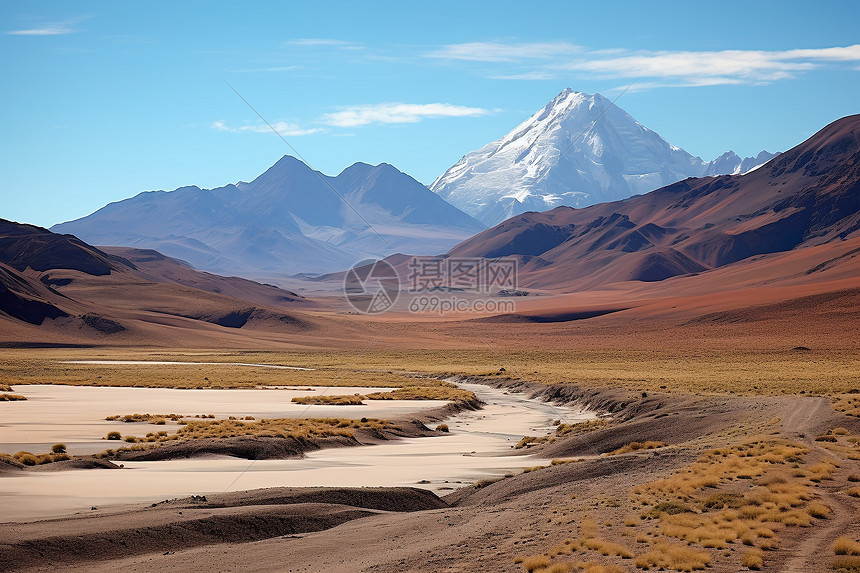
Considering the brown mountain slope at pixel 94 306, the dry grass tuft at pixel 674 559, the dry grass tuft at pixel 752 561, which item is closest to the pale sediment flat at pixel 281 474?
the dry grass tuft at pixel 674 559

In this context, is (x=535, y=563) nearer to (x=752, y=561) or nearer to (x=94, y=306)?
(x=752, y=561)

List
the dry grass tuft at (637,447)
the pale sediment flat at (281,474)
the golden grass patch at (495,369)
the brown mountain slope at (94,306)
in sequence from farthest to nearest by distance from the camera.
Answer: the brown mountain slope at (94,306) → the golden grass patch at (495,369) → the dry grass tuft at (637,447) → the pale sediment flat at (281,474)

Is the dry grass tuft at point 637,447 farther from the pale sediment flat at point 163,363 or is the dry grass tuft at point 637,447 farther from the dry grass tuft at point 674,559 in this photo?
the pale sediment flat at point 163,363

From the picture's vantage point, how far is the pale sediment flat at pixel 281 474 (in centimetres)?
1944

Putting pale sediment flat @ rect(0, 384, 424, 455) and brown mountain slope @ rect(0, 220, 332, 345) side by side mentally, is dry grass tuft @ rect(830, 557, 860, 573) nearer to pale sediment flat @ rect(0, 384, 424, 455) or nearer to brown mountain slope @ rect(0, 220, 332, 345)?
pale sediment flat @ rect(0, 384, 424, 455)

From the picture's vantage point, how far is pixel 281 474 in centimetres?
2523

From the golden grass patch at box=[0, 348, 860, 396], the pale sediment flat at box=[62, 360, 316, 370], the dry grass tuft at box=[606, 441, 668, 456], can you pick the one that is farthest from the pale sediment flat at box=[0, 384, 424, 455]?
the pale sediment flat at box=[62, 360, 316, 370]

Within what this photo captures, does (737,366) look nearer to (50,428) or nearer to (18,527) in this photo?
(50,428)

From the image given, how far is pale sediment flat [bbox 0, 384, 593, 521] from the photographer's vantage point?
63.8 feet

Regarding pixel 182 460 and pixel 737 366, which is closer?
pixel 182 460

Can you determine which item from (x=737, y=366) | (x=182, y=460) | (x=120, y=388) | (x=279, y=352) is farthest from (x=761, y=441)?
(x=279, y=352)

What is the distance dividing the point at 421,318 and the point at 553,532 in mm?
165185

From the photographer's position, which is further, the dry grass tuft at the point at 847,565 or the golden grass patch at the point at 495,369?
the golden grass patch at the point at 495,369

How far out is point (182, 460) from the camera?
88.4 ft
